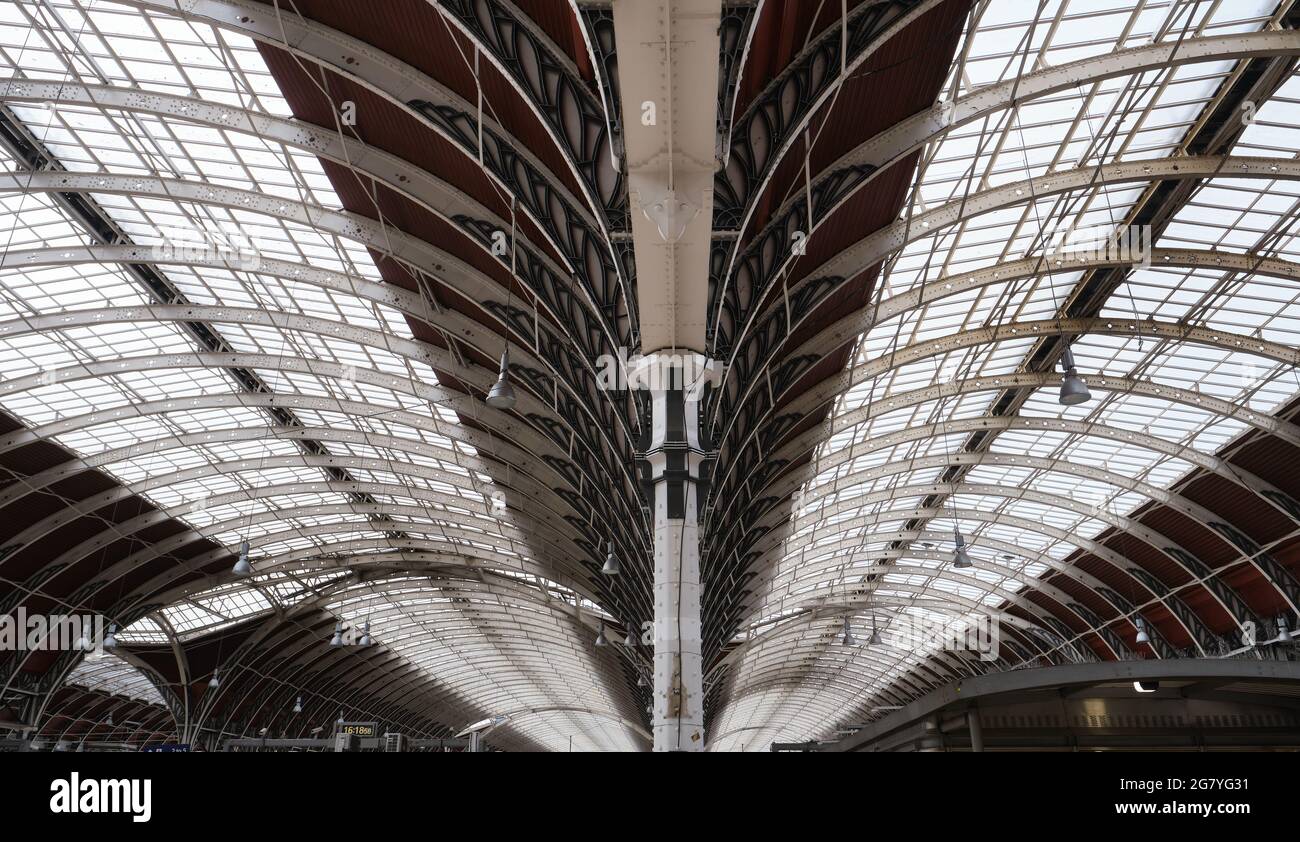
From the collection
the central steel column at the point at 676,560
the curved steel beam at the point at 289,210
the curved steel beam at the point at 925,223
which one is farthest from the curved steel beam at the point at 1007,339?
the central steel column at the point at 676,560

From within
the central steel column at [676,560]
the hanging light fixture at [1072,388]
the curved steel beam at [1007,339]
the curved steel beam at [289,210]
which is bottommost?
the central steel column at [676,560]

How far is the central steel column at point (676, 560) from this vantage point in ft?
53.9

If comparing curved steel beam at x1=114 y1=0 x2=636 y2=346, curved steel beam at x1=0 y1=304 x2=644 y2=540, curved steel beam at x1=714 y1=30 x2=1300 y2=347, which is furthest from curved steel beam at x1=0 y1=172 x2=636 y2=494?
curved steel beam at x1=714 y1=30 x2=1300 y2=347

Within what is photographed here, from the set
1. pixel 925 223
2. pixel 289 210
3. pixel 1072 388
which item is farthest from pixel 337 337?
pixel 1072 388

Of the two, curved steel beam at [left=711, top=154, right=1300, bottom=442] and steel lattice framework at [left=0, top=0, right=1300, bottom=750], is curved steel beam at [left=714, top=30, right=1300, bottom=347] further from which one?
curved steel beam at [left=711, top=154, right=1300, bottom=442]

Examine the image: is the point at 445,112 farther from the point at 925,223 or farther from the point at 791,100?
the point at 925,223

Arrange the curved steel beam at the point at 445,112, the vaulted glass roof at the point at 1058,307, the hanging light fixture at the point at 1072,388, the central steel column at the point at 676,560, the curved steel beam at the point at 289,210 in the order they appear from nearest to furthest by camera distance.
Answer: the curved steel beam at the point at 445,112
the central steel column at the point at 676,560
the hanging light fixture at the point at 1072,388
the vaulted glass roof at the point at 1058,307
the curved steel beam at the point at 289,210

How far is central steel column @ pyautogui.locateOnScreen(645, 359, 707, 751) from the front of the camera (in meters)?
16.4

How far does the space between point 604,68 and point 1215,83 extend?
1612cm

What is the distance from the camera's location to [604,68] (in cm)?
1238

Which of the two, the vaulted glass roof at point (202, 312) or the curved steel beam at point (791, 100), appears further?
the vaulted glass roof at point (202, 312)

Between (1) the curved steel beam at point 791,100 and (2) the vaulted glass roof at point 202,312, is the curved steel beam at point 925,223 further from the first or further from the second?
(2) the vaulted glass roof at point 202,312
